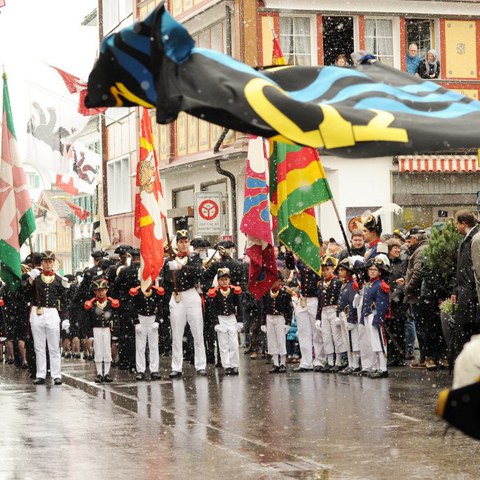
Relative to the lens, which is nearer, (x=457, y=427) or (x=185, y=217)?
(x=457, y=427)

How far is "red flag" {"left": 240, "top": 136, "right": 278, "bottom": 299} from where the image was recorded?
37.5 feet

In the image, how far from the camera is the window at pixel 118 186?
44906mm

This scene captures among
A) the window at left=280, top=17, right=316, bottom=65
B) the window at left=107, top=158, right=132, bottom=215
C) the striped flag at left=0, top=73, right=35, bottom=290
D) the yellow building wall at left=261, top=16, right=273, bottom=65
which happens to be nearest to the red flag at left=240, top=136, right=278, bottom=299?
the striped flag at left=0, top=73, right=35, bottom=290

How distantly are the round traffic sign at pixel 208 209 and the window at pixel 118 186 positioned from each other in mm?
16839

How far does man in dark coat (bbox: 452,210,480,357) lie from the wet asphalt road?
0.73m

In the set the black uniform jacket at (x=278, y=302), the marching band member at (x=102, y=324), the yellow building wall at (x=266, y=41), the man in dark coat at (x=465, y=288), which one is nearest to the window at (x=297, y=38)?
the yellow building wall at (x=266, y=41)

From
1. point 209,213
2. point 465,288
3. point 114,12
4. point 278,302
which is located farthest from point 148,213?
point 114,12

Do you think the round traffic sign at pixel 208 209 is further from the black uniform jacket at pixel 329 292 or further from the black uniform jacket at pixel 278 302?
the black uniform jacket at pixel 329 292

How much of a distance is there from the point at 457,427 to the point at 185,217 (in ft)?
109

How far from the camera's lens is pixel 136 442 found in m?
11.4

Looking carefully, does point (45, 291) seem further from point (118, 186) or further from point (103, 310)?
point (118, 186)

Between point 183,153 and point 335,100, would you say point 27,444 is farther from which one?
point 183,153

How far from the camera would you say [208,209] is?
2770 cm

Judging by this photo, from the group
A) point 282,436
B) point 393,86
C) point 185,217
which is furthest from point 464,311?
point 185,217
